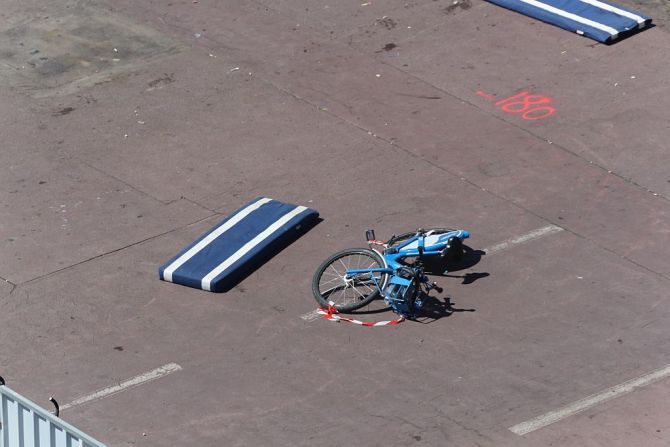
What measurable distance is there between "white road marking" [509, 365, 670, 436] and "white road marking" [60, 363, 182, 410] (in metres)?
3.68

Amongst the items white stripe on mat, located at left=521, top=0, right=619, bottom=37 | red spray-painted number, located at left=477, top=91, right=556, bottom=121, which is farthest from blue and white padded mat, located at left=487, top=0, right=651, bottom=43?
red spray-painted number, located at left=477, top=91, right=556, bottom=121

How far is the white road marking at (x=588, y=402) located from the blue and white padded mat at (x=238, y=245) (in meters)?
4.12

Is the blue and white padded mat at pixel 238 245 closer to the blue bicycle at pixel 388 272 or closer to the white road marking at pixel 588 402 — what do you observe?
the blue bicycle at pixel 388 272

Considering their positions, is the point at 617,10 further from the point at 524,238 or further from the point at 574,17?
the point at 524,238

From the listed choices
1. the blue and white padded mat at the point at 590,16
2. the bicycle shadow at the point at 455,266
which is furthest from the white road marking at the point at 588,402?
the blue and white padded mat at the point at 590,16

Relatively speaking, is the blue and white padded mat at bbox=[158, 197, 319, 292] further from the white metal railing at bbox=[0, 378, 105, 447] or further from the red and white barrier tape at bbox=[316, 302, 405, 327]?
the white metal railing at bbox=[0, 378, 105, 447]

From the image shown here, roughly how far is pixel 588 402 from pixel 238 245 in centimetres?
475

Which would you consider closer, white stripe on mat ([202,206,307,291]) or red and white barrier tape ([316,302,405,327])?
red and white barrier tape ([316,302,405,327])

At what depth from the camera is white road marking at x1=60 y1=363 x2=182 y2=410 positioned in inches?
541

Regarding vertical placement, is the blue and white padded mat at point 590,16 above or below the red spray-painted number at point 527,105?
above

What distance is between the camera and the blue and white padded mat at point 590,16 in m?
20.8

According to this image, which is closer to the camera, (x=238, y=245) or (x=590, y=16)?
(x=238, y=245)

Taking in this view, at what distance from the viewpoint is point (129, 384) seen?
13969mm

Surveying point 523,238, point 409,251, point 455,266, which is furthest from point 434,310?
point 523,238
